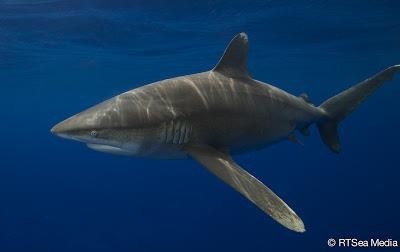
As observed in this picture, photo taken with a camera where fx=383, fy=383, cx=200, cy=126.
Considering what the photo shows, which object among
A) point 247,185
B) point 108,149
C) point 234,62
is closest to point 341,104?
point 234,62

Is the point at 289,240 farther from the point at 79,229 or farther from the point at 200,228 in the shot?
the point at 79,229

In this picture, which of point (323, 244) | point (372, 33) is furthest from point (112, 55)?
point (323, 244)

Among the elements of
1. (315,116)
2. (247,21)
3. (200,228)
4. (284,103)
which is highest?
(247,21)

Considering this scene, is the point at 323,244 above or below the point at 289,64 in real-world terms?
below

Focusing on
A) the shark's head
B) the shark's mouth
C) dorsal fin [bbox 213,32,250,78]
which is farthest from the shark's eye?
dorsal fin [bbox 213,32,250,78]

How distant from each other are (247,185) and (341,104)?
4.36 m

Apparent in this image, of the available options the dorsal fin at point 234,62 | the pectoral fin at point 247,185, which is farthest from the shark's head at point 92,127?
the dorsal fin at point 234,62

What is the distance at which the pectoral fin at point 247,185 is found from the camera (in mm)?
3611

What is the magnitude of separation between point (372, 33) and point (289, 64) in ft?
43.6

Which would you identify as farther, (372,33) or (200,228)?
(372,33)

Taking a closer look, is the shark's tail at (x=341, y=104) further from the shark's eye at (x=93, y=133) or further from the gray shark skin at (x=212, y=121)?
the shark's eye at (x=93, y=133)

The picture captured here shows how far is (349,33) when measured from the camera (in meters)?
22.9

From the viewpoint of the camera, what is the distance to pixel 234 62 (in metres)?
6.07

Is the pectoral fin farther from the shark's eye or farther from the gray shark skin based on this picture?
the shark's eye
